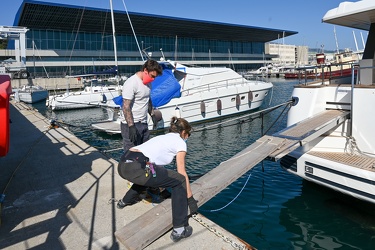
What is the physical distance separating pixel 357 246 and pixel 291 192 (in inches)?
89.6

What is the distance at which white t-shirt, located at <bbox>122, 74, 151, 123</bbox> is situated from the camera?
4602 millimetres

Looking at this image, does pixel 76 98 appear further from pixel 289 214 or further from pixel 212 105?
pixel 289 214

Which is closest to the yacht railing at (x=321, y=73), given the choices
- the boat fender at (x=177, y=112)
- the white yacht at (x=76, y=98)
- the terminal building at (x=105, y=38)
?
the boat fender at (x=177, y=112)

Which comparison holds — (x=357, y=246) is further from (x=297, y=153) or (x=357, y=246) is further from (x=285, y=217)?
(x=297, y=153)

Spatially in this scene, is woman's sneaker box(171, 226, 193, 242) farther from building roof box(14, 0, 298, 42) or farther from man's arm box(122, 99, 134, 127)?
building roof box(14, 0, 298, 42)

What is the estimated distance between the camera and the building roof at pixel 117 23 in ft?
153

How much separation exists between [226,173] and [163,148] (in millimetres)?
1483

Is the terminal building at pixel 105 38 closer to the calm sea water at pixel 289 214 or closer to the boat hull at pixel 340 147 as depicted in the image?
the calm sea water at pixel 289 214

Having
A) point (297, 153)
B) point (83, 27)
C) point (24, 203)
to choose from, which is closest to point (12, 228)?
point (24, 203)

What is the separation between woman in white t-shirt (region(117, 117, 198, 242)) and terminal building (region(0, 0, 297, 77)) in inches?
1422

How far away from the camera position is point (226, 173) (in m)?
4.80

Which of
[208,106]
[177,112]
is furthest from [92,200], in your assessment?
[208,106]

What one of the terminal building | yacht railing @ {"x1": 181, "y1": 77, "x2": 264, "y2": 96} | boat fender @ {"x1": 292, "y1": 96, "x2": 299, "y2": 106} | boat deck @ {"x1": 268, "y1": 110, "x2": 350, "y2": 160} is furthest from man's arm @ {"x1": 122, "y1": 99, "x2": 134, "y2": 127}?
the terminal building

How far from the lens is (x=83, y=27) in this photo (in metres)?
53.7
